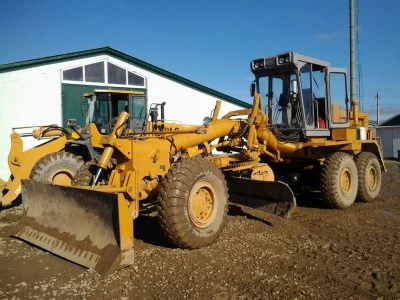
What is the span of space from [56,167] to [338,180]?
626 centimetres

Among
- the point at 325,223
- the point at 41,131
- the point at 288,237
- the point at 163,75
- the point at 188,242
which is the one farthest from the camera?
the point at 163,75

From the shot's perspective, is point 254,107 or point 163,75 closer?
point 254,107

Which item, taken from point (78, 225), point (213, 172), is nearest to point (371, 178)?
point (213, 172)

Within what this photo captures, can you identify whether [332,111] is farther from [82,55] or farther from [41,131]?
[82,55]

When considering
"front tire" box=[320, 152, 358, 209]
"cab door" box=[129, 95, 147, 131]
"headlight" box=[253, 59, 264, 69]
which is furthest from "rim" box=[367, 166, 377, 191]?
"cab door" box=[129, 95, 147, 131]

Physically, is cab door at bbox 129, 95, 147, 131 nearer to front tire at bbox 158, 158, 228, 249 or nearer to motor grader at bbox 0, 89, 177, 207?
motor grader at bbox 0, 89, 177, 207

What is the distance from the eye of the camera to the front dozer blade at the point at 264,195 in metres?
6.51

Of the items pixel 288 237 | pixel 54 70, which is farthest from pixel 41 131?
pixel 288 237

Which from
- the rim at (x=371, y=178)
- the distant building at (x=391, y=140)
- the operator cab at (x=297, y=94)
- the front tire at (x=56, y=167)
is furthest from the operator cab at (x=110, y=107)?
the distant building at (x=391, y=140)

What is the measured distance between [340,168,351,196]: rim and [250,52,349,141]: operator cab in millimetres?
990

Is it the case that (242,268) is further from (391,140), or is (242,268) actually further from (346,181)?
(391,140)

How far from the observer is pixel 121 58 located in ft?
51.7

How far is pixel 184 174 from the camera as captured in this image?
206 inches

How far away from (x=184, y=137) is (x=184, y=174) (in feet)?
3.73
